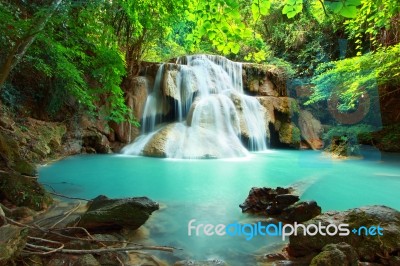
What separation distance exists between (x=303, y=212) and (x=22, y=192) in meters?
3.32

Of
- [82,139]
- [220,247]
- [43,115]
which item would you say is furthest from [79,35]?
[220,247]

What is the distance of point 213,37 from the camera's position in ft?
7.57

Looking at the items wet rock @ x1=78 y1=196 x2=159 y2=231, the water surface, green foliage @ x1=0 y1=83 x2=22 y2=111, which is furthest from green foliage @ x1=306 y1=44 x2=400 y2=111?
green foliage @ x1=0 y1=83 x2=22 y2=111

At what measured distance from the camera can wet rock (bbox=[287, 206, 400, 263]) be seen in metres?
2.06

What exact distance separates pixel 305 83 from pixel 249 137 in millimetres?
4995

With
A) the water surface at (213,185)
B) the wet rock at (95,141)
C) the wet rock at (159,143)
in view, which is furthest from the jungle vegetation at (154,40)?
the water surface at (213,185)

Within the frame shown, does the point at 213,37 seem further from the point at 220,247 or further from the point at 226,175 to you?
the point at 226,175

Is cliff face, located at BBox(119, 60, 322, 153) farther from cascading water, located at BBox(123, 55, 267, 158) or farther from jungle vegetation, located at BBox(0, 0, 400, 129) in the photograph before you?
jungle vegetation, located at BBox(0, 0, 400, 129)

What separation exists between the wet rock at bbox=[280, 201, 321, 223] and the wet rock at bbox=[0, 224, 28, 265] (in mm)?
2568

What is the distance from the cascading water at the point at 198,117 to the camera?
927 centimetres

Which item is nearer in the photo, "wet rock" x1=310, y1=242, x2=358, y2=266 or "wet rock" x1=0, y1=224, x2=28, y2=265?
"wet rock" x1=0, y1=224, x2=28, y2=265

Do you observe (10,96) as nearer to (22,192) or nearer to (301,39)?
(22,192)

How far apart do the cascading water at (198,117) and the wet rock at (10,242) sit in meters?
7.19

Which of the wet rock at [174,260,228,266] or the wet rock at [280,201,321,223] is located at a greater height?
the wet rock at [280,201,321,223]
